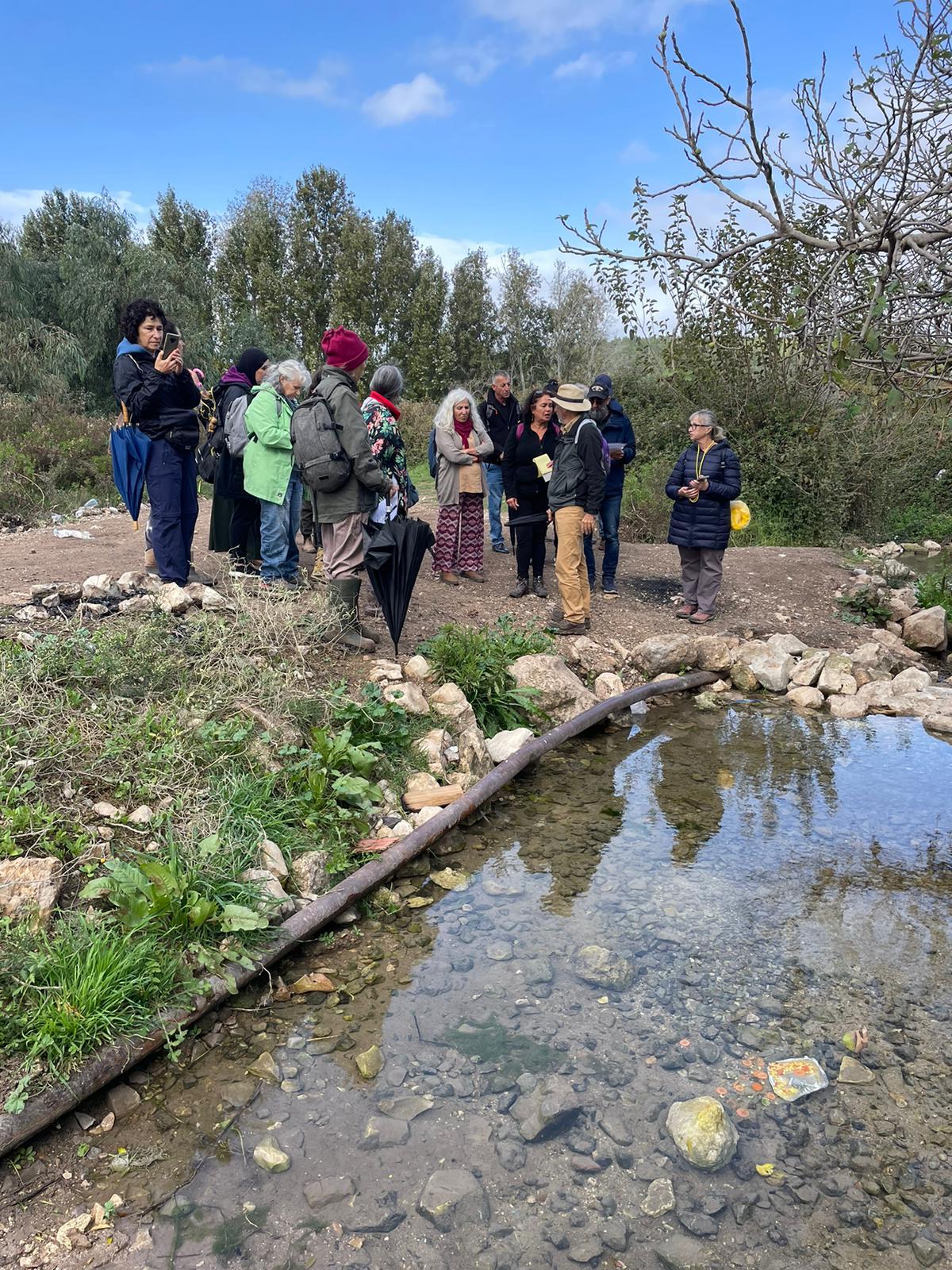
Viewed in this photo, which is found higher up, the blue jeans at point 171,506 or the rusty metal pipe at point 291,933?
the blue jeans at point 171,506

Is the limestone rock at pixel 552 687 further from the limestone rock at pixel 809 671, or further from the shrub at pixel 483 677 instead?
the limestone rock at pixel 809 671

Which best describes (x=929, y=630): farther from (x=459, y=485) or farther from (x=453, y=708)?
(x=453, y=708)

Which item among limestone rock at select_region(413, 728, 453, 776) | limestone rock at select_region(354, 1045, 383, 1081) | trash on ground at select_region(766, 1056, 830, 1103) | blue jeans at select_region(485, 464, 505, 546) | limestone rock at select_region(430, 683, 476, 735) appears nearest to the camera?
trash on ground at select_region(766, 1056, 830, 1103)

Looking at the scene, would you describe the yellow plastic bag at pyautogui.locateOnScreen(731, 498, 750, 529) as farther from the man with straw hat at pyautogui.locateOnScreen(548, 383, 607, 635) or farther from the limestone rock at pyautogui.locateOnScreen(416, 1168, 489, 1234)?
the limestone rock at pyautogui.locateOnScreen(416, 1168, 489, 1234)

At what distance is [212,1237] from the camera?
2.41m

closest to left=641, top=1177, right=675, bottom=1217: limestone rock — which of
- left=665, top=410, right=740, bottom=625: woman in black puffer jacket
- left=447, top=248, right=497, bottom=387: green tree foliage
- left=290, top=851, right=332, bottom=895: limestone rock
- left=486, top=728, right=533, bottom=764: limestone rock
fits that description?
left=290, top=851, right=332, bottom=895: limestone rock

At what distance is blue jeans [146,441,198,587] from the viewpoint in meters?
5.92

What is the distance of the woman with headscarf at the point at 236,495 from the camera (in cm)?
662

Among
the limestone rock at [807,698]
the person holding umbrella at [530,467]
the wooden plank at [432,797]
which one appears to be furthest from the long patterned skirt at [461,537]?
the wooden plank at [432,797]

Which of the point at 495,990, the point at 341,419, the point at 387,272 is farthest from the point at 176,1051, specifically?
the point at 387,272

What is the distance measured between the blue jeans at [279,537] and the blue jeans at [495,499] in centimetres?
329

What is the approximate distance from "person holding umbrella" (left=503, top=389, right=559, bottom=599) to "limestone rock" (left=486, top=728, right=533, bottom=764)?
2.59m

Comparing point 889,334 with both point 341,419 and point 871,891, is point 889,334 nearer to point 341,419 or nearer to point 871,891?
point 871,891

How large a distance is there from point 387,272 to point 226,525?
2637 centimetres
